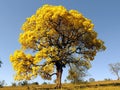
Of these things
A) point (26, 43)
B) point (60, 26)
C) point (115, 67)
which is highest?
point (115, 67)

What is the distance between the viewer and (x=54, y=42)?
131 ft

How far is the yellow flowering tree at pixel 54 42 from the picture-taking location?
38353 millimetres

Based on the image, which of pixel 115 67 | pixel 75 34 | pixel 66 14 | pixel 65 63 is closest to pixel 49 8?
pixel 66 14

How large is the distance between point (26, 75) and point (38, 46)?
16.8 feet

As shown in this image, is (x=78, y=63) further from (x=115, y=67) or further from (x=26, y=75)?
A: (x=115, y=67)

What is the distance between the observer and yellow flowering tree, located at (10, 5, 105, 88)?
38.4 m

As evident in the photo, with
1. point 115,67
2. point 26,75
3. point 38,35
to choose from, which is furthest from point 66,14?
point 115,67

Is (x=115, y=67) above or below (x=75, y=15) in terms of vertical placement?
above

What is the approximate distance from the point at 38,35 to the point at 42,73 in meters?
6.20

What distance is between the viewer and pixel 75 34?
40.1m

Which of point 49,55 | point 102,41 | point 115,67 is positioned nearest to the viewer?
point 49,55

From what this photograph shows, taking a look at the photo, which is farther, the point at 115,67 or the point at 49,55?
the point at 115,67

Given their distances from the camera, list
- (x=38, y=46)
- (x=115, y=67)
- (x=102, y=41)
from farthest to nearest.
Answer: (x=115, y=67) → (x=102, y=41) → (x=38, y=46)

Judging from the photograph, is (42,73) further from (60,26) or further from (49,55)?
(60,26)
